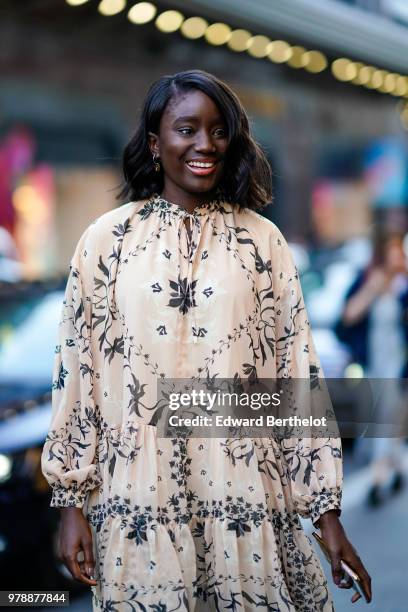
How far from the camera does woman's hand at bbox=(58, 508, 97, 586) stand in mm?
2904

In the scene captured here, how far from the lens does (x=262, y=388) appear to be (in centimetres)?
307

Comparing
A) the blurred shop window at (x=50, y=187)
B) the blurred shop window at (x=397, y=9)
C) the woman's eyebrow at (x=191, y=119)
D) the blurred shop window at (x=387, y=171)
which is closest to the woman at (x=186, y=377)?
the woman's eyebrow at (x=191, y=119)

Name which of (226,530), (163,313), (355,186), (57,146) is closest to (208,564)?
(226,530)

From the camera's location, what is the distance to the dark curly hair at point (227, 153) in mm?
3043

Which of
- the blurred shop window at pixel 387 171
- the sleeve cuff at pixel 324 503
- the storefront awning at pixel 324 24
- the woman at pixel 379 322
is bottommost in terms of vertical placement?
the sleeve cuff at pixel 324 503

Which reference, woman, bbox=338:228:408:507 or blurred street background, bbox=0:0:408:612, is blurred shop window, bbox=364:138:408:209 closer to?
blurred street background, bbox=0:0:408:612

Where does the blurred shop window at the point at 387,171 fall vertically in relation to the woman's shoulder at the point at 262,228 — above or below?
above

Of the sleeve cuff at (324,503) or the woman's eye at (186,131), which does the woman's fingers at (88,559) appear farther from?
the woman's eye at (186,131)

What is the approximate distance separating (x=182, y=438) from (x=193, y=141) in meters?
0.80

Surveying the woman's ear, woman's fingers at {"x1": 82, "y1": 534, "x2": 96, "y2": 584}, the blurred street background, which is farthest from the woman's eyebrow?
woman's fingers at {"x1": 82, "y1": 534, "x2": 96, "y2": 584}

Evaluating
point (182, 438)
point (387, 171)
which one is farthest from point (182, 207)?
point (387, 171)

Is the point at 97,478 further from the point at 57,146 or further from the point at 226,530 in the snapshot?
the point at 57,146

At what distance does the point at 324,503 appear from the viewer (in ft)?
9.74

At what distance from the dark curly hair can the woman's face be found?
0.02m
